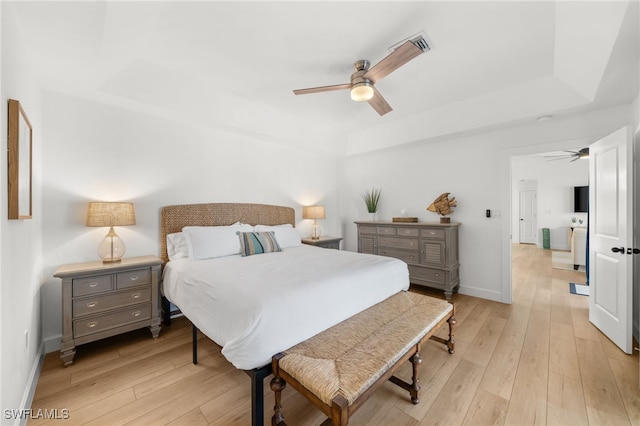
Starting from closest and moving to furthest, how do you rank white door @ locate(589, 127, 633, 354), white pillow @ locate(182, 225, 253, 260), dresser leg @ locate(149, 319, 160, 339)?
white door @ locate(589, 127, 633, 354), dresser leg @ locate(149, 319, 160, 339), white pillow @ locate(182, 225, 253, 260)

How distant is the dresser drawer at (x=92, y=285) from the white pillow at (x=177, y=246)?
0.67m

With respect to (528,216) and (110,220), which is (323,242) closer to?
(110,220)

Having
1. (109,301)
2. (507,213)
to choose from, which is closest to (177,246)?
(109,301)

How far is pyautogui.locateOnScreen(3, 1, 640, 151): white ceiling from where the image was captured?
195 centimetres

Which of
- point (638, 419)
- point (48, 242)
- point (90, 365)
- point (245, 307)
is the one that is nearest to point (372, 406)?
point (245, 307)

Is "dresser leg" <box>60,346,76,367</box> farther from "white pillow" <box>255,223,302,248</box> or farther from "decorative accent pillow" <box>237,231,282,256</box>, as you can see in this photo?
"white pillow" <box>255,223,302,248</box>

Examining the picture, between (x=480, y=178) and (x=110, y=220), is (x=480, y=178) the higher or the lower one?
the higher one

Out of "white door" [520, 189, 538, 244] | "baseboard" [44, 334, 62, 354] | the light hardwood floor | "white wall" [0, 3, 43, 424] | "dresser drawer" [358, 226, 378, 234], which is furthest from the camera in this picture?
"white door" [520, 189, 538, 244]

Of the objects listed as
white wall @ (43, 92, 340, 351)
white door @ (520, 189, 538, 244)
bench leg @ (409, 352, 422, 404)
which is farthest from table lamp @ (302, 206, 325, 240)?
white door @ (520, 189, 538, 244)

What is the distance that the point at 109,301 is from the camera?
2.46m

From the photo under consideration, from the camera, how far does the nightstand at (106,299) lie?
2.27 metres

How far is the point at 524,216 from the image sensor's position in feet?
28.5

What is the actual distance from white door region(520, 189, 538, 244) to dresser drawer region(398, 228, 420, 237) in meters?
6.97

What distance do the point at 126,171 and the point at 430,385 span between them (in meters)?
3.74
